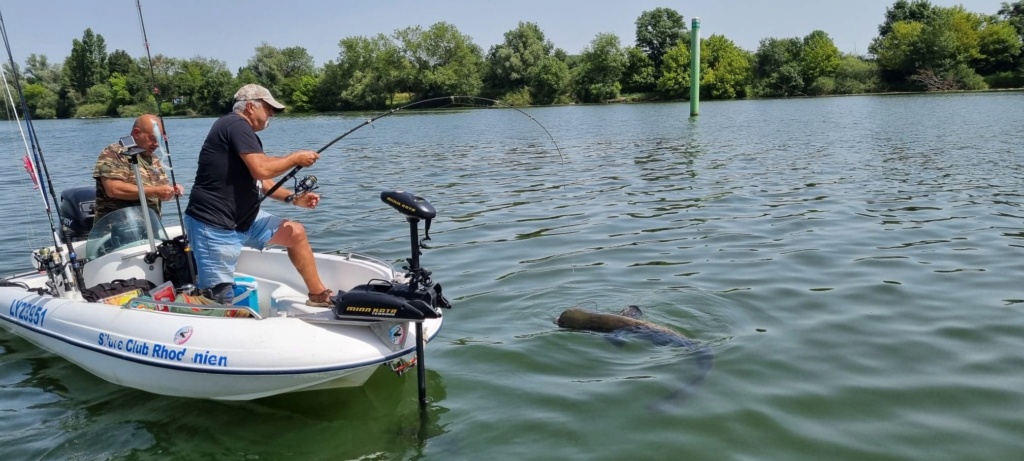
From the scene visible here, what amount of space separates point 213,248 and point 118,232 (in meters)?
1.65

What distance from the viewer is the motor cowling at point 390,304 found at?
4363 millimetres

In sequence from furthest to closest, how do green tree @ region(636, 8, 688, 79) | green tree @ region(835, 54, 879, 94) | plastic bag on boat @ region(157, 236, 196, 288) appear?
1. green tree @ region(636, 8, 688, 79)
2. green tree @ region(835, 54, 879, 94)
3. plastic bag on boat @ region(157, 236, 196, 288)

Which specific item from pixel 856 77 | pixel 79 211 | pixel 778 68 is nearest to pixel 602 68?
pixel 778 68

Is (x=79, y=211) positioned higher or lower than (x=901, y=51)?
lower

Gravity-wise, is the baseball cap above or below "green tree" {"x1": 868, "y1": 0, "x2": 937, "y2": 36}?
below

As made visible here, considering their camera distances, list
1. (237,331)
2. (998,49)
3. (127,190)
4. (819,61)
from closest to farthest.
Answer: (237,331) → (127,190) → (998,49) → (819,61)

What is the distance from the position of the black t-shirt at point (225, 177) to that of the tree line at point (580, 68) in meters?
59.8

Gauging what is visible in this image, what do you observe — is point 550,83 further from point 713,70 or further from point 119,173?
point 119,173

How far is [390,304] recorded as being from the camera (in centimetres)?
439

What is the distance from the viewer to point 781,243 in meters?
9.03

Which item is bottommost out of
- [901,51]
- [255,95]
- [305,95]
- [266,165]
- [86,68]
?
[266,165]

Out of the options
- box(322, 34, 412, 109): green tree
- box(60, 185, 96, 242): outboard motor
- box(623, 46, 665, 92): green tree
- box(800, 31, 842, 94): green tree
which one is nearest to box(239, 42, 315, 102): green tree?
box(322, 34, 412, 109): green tree

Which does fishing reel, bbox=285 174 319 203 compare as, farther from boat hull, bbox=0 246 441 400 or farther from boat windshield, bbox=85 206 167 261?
boat windshield, bbox=85 206 167 261

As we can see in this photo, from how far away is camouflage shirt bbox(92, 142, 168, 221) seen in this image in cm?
614
